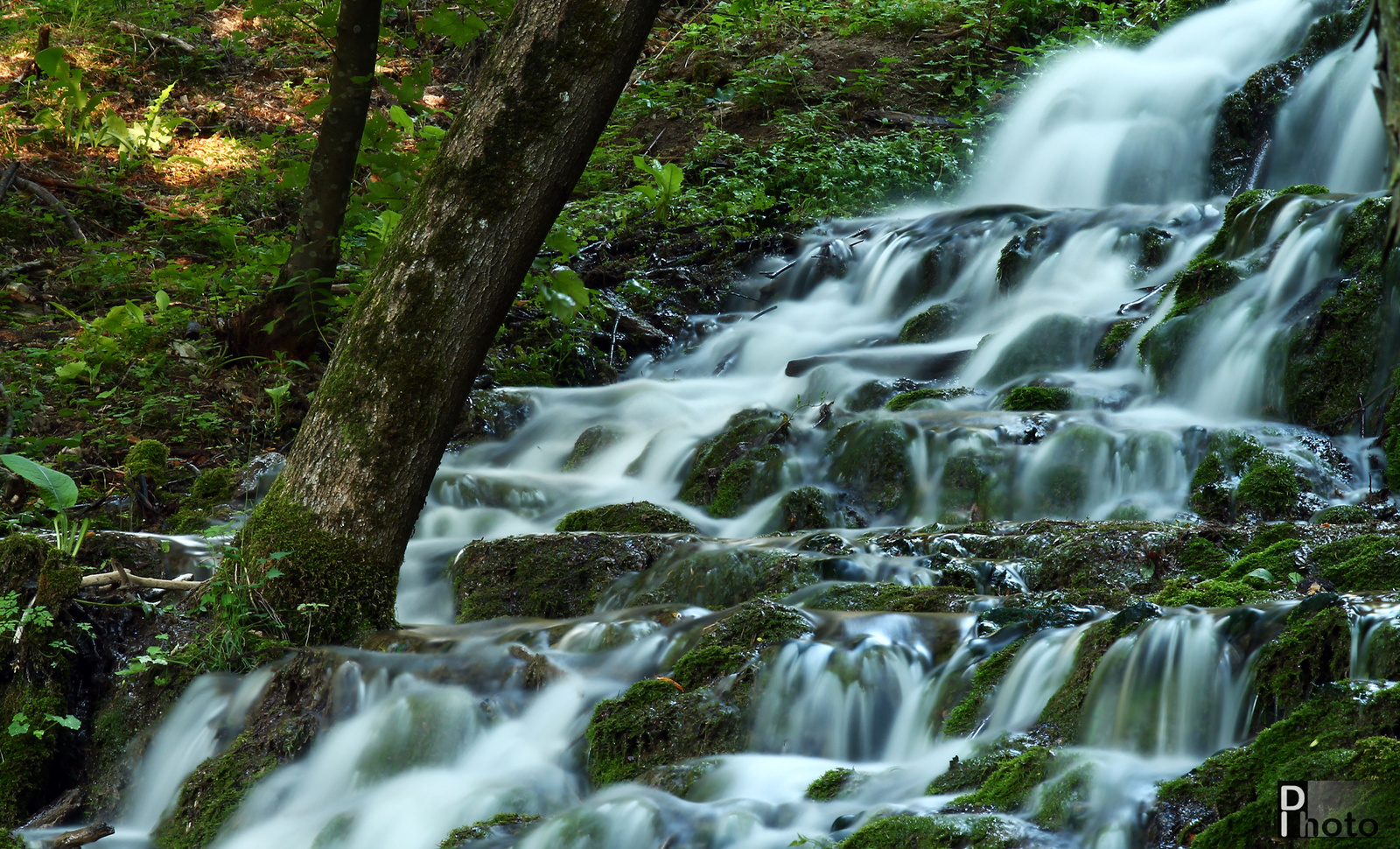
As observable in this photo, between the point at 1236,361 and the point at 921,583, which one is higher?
the point at 1236,361

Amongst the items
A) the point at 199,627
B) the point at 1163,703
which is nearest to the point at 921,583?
the point at 1163,703

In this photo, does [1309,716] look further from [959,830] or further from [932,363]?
[932,363]

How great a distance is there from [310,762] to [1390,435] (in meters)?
5.14

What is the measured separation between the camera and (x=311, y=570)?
394cm

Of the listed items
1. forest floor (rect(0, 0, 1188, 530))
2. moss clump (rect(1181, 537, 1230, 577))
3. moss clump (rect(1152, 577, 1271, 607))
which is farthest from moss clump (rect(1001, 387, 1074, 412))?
moss clump (rect(1152, 577, 1271, 607))

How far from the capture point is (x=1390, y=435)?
219 inches

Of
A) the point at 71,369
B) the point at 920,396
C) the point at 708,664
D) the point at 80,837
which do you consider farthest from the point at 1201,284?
the point at 71,369

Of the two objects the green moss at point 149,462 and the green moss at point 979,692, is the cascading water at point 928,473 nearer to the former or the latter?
the green moss at point 979,692

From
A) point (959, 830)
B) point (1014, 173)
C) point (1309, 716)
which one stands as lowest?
point (959, 830)

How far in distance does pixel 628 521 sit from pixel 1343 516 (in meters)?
3.34

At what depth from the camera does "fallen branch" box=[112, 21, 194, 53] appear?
1390 cm

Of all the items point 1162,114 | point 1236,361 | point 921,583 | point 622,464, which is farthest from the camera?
point 1162,114

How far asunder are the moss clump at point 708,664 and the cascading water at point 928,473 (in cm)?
12

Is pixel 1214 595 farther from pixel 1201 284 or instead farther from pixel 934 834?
pixel 1201 284
